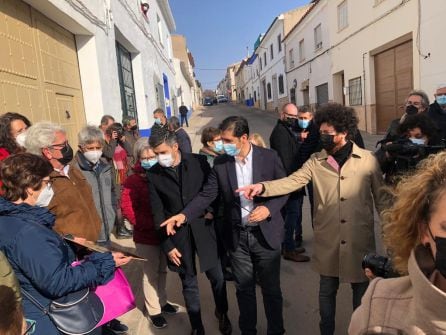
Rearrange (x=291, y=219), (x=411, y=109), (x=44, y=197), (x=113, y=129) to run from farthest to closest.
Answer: (x=113, y=129) < (x=291, y=219) < (x=411, y=109) < (x=44, y=197)

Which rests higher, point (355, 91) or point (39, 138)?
point (355, 91)

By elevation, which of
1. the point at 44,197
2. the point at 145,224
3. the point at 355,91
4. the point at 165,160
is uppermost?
the point at 355,91

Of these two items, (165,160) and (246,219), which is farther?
(165,160)

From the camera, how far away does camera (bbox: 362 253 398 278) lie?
141 centimetres

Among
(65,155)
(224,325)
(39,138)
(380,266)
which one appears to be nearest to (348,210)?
(380,266)

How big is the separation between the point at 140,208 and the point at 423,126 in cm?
245

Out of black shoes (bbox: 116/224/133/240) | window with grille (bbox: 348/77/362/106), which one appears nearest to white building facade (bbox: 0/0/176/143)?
black shoes (bbox: 116/224/133/240)

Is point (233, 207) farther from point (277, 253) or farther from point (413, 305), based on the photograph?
point (413, 305)

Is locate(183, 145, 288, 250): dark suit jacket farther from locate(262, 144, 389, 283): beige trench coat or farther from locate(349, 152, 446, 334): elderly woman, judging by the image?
locate(349, 152, 446, 334): elderly woman

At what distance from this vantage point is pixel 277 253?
8.88ft

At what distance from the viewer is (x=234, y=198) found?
2.70 meters

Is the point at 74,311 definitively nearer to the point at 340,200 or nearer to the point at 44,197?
the point at 44,197

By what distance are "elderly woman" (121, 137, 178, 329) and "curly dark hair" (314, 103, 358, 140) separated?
1.50m

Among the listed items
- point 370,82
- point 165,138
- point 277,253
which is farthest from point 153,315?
point 370,82
